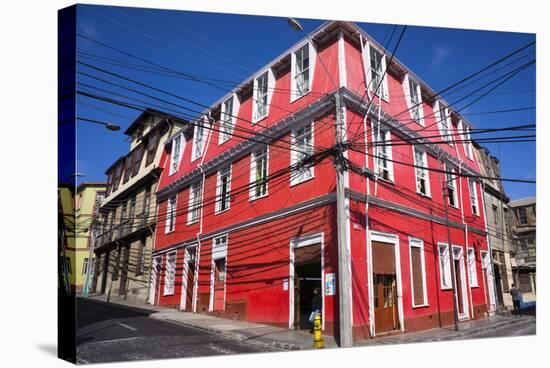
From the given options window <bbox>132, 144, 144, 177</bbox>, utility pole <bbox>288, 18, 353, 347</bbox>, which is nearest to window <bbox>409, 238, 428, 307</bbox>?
utility pole <bbox>288, 18, 353, 347</bbox>

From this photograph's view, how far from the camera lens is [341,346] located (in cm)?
747

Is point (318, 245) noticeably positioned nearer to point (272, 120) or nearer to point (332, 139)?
point (332, 139)

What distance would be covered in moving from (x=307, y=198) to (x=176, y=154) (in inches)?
112

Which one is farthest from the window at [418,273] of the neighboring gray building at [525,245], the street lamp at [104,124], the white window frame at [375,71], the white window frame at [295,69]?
the street lamp at [104,124]

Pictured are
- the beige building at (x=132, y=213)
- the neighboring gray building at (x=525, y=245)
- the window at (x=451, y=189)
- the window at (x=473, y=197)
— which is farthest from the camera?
the window at (x=473, y=197)

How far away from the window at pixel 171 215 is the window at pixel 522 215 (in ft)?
25.7

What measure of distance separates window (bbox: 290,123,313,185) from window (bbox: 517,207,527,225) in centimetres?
524

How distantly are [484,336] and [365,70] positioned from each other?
6.24 metres

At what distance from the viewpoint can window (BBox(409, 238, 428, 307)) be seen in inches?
372

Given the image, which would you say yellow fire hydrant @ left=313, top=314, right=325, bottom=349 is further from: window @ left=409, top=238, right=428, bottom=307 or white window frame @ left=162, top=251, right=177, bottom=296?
white window frame @ left=162, top=251, right=177, bottom=296

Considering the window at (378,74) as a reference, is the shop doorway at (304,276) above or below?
below

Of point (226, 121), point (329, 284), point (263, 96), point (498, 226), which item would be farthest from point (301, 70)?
point (498, 226)

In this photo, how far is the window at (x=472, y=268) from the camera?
10.6m

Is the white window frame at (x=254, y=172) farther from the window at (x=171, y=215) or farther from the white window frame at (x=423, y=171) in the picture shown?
the white window frame at (x=423, y=171)
